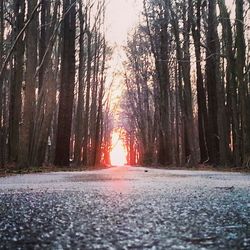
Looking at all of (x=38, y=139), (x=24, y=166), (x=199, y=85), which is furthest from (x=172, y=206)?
(x=199, y=85)

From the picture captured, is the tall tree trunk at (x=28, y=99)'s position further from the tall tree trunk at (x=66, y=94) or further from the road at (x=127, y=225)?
the road at (x=127, y=225)

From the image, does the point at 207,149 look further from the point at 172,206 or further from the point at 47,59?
the point at 172,206

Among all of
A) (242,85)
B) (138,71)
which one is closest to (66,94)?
(242,85)

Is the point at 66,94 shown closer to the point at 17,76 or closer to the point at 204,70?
the point at 17,76

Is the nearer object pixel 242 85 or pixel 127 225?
pixel 127 225

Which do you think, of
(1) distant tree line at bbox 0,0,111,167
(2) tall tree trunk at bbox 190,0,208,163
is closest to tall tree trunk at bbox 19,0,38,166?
(1) distant tree line at bbox 0,0,111,167

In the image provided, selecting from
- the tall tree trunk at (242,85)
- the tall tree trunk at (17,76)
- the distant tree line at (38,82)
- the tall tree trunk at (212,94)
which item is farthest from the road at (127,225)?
the tall tree trunk at (212,94)

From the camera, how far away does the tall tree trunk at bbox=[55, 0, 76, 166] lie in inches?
687

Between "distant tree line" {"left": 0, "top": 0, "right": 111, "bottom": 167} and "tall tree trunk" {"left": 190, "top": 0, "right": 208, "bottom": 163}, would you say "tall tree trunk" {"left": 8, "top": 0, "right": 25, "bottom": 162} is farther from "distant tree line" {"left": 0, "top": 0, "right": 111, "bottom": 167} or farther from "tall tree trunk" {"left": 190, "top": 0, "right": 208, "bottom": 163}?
"tall tree trunk" {"left": 190, "top": 0, "right": 208, "bottom": 163}

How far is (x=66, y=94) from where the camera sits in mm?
18156

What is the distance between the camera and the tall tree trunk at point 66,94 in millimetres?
17453

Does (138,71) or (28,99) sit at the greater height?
(138,71)

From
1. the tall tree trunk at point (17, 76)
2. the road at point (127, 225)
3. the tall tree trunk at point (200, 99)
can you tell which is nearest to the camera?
the road at point (127, 225)

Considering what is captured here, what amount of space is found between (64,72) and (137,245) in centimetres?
1720
